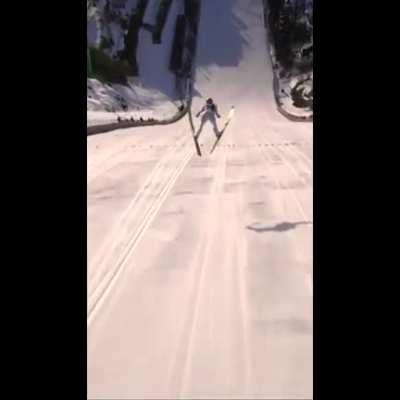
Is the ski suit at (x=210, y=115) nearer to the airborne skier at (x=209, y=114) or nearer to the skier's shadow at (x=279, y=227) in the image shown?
the airborne skier at (x=209, y=114)

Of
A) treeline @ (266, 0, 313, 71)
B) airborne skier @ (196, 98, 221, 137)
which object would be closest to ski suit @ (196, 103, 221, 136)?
airborne skier @ (196, 98, 221, 137)

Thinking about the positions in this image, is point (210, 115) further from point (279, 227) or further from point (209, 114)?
point (279, 227)

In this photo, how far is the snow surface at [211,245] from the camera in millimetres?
1777

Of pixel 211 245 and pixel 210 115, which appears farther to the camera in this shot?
pixel 210 115

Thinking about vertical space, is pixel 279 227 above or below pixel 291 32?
below

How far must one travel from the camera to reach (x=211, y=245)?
1.94 metres

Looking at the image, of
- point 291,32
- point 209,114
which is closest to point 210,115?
point 209,114

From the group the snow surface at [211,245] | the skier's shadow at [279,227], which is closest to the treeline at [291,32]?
the snow surface at [211,245]

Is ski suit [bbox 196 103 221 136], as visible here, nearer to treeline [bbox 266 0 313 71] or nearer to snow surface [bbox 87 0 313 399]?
snow surface [bbox 87 0 313 399]
